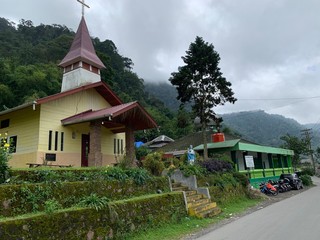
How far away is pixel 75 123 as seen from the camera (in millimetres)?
14398

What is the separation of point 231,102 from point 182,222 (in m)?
13.6

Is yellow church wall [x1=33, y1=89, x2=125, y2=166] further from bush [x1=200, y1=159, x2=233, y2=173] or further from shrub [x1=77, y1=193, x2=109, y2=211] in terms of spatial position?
shrub [x1=77, y1=193, x2=109, y2=211]

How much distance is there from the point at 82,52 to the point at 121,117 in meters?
5.95

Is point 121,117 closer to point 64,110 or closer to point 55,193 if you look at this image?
point 64,110

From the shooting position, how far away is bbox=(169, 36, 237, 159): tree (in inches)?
831

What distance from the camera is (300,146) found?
4781 cm

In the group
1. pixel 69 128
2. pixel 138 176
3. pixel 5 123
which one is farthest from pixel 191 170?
pixel 5 123

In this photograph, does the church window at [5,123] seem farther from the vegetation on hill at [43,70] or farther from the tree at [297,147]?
the tree at [297,147]

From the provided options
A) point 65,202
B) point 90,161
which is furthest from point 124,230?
point 90,161

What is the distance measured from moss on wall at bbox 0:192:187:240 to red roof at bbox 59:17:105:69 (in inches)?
446

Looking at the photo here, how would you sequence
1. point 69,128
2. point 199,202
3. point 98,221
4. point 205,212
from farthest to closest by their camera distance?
point 69,128, point 199,202, point 205,212, point 98,221

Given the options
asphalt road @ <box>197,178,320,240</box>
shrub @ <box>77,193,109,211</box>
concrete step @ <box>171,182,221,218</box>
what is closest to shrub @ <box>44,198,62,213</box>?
shrub @ <box>77,193,109,211</box>

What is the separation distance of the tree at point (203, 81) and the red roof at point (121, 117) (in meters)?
6.37

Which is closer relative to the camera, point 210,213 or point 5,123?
point 210,213
